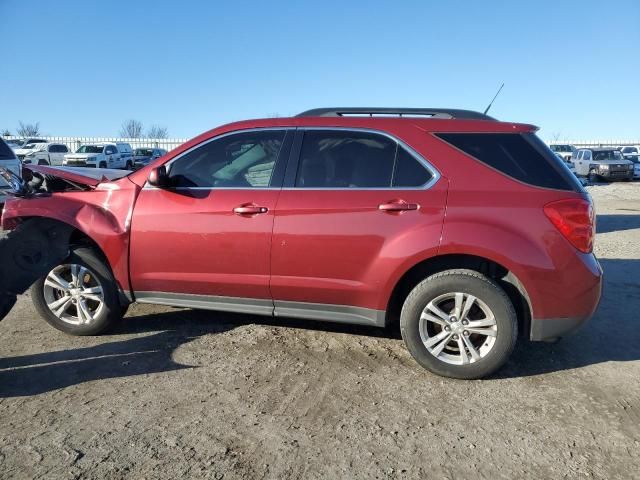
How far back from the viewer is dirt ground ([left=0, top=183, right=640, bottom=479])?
257 cm

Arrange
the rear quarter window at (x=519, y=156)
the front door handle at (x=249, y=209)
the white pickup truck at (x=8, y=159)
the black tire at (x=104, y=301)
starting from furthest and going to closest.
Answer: the white pickup truck at (x=8, y=159) → the black tire at (x=104, y=301) → the front door handle at (x=249, y=209) → the rear quarter window at (x=519, y=156)

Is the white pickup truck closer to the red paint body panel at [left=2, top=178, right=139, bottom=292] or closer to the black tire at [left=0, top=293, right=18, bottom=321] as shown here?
the red paint body panel at [left=2, top=178, right=139, bottom=292]

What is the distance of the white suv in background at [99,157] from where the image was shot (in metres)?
31.4

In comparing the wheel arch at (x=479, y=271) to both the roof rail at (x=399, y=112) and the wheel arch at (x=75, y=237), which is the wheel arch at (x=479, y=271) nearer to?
the roof rail at (x=399, y=112)

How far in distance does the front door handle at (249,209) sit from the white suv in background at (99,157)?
98.5 feet

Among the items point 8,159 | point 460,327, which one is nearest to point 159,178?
point 460,327

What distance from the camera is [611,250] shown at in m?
8.15

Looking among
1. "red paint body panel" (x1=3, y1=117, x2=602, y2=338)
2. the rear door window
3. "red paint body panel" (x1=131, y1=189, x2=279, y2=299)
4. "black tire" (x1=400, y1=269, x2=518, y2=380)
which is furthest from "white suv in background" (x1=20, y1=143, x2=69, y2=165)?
"black tire" (x1=400, y1=269, x2=518, y2=380)

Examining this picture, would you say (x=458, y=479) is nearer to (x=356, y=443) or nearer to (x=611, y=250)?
(x=356, y=443)

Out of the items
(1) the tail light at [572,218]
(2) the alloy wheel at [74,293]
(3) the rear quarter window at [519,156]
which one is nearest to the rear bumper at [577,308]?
(1) the tail light at [572,218]

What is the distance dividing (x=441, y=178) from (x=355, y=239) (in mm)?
749

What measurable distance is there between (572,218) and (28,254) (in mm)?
4173

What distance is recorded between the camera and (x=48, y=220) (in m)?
4.25

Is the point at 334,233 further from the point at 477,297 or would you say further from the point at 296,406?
the point at 296,406
